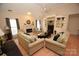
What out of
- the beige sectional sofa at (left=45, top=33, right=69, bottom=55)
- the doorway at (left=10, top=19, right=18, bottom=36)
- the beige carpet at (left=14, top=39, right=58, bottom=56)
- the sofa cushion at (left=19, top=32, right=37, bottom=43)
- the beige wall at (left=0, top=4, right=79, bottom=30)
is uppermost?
the beige wall at (left=0, top=4, right=79, bottom=30)

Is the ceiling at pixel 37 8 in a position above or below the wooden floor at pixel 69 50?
above

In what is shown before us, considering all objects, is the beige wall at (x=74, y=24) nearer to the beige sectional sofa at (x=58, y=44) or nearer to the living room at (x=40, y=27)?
the living room at (x=40, y=27)

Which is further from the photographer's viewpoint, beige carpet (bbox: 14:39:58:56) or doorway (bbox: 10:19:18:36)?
beige carpet (bbox: 14:39:58:56)

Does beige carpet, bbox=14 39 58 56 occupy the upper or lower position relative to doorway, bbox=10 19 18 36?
lower

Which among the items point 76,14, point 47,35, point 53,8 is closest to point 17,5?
point 53,8

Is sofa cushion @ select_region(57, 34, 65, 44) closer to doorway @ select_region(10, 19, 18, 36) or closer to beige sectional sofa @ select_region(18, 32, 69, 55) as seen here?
beige sectional sofa @ select_region(18, 32, 69, 55)

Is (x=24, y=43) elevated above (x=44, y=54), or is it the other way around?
(x=24, y=43)

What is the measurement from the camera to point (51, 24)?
5.32ft

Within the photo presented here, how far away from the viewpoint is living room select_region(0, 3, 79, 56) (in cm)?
156

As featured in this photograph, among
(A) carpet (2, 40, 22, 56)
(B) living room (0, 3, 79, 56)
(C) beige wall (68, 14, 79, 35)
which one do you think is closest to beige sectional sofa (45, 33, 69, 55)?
(B) living room (0, 3, 79, 56)

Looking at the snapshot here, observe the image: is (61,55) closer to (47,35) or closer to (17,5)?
(47,35)

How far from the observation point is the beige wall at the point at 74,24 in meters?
1.58

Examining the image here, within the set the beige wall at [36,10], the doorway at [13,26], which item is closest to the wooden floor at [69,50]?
the doorway at [13,26]

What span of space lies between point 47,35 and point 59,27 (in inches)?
9.3
